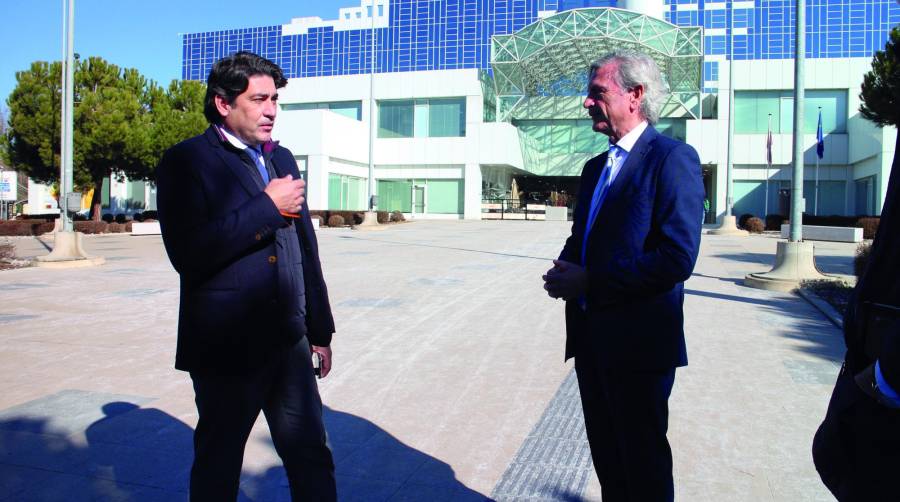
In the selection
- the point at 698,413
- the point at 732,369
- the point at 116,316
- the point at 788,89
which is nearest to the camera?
the point at 698,413

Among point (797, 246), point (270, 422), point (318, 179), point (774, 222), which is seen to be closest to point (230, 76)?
point (270, 422)

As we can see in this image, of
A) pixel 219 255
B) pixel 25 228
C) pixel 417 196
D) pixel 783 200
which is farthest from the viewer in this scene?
pixel 417 196

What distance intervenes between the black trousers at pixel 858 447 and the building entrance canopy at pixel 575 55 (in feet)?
125

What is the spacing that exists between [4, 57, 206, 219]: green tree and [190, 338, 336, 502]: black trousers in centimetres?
3000

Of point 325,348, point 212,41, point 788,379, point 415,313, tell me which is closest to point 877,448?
point 325,348

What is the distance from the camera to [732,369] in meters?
5.94

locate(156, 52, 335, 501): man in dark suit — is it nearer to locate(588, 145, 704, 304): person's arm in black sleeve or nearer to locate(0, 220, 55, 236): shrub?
locate(588, 145, 704, 304): person's arm in black sleeve

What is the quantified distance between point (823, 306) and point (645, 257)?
774 cm

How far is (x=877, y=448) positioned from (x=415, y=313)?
7.23 meters

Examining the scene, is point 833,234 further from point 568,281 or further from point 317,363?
point 317,363

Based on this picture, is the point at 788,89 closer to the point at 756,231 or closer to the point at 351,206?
the point at 756,231

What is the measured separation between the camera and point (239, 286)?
2.35m

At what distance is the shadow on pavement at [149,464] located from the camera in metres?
3.42

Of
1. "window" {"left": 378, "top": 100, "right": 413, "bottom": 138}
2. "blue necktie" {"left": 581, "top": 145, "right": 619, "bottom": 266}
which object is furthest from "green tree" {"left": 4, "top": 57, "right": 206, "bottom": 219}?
"blue necktie" {"left": 581, "top": 145, "right": 619, "bottom": 266}
